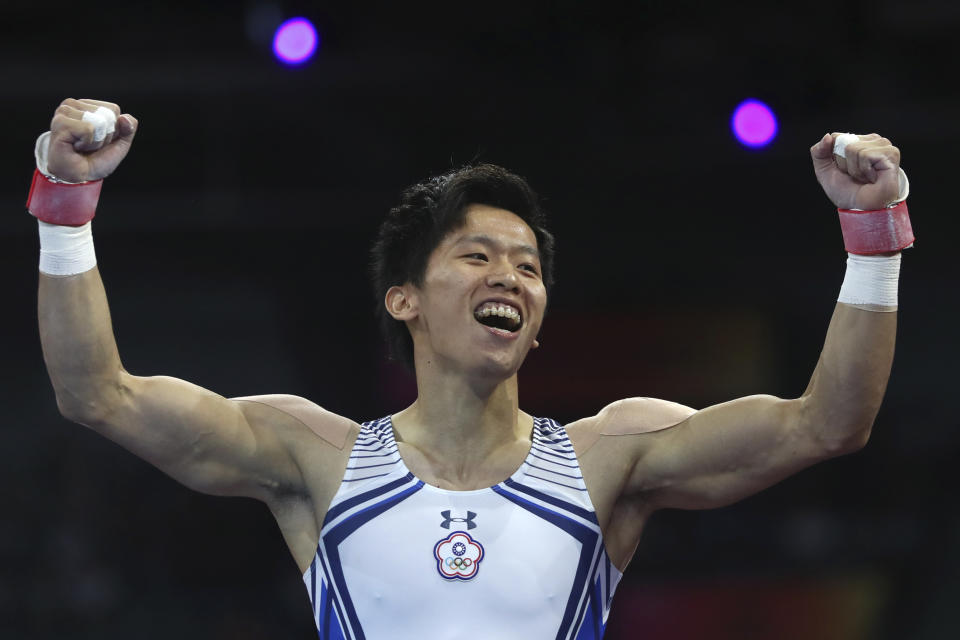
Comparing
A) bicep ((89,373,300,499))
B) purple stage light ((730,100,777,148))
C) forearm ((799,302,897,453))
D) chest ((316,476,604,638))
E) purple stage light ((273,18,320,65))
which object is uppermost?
purple stage light ((273,18,320,65))

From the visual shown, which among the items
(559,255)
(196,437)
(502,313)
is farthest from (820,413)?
(559,255)

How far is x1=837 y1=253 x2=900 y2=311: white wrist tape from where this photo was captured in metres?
2.55

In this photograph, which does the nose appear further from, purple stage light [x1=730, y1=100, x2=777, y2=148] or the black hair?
purple stage light [x1=730, y1=100, x2=777, y2=148]

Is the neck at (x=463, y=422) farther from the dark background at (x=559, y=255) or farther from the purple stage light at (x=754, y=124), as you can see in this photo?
the purple stage light at (x=754, y=124)

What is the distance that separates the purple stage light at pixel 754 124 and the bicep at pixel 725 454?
298cm

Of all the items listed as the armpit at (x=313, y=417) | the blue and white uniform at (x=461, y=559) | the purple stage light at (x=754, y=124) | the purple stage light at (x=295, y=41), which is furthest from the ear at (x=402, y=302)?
the purple stage light at (x=754, y=124)

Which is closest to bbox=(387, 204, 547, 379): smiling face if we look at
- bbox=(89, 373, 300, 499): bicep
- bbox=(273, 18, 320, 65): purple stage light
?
bbox=(89, 373, 300, 499): bicep

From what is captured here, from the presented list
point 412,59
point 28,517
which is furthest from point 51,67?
point 28,517

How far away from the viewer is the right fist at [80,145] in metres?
2.53

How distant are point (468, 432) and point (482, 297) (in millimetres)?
368

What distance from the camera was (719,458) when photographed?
110 inches

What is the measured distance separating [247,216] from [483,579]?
11.9ft

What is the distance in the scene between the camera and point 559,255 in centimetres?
587

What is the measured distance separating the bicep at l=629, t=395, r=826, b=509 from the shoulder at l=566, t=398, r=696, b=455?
3cm
